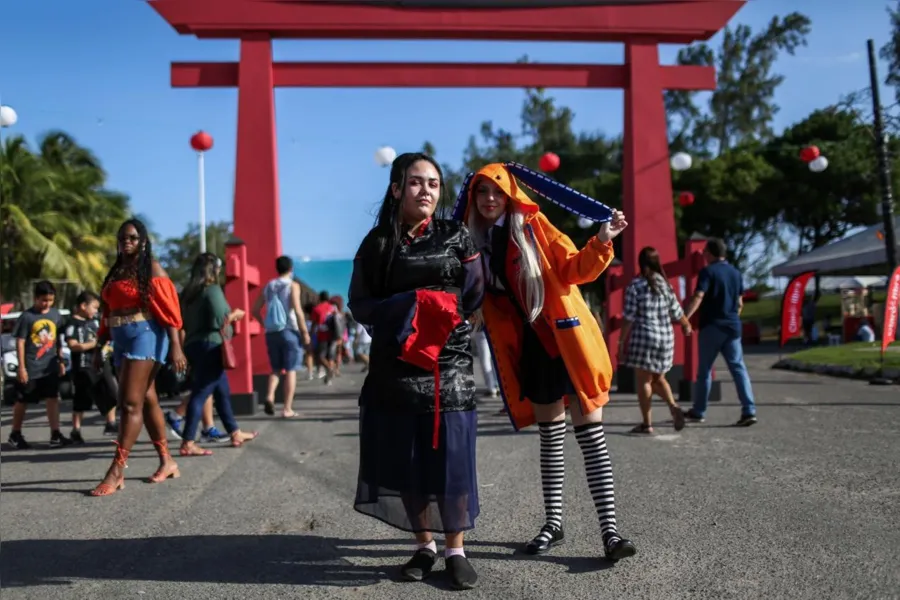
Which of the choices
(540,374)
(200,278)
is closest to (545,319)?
(540,374)

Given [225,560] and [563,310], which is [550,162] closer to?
[563,310]

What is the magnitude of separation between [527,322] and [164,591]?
196 centimetres

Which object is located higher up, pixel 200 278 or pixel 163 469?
pixel 200 278

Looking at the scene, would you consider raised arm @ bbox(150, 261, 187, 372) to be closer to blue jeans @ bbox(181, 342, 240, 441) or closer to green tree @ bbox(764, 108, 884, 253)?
blue jeans @ bbox(181, 342, 240, 441)

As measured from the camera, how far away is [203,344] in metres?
7.73

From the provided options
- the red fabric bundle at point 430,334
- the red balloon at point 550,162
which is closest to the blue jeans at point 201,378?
the red fabric bundle at point 430,334

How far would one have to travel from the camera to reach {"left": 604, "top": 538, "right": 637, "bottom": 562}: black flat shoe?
12.3 ft

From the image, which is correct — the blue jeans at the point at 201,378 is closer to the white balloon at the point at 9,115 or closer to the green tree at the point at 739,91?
the white balloon at the point at 9,115

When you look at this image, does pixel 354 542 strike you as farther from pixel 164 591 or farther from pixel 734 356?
pixel 734 356

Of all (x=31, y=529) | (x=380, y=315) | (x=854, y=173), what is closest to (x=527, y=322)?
(x=380, y=315)

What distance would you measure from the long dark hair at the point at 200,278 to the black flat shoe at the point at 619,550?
5097 mm

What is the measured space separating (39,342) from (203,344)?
207 centimetres

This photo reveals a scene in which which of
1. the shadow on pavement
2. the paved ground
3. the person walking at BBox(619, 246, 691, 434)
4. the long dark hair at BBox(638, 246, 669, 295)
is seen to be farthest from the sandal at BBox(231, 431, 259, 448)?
the long dark hair at BBox(638, 246, 669, 295)

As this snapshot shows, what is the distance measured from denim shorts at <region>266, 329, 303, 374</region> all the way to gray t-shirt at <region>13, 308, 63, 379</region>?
225 cm
